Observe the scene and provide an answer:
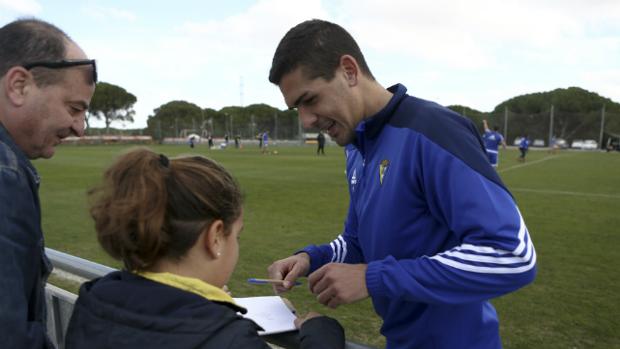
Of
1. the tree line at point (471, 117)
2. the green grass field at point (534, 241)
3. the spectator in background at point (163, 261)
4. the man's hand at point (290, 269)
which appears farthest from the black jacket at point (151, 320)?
the tree line at point (471, 117)

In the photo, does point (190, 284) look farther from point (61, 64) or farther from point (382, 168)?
point (61, 64)

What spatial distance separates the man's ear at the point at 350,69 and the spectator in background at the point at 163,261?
2.32 ft

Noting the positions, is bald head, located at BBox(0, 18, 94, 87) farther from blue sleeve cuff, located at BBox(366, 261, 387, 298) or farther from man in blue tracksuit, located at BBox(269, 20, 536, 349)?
blue sleeve cuff, located at BBox(366, 261, 387, 298)

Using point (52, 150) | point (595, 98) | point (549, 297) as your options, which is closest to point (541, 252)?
point (549, 297)

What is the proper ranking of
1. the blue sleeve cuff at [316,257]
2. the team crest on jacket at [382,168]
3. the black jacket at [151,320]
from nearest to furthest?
the black jacket at [151,320] → the team crest on jacket at [382,168] → the blue sleeve cuff at [316,257]

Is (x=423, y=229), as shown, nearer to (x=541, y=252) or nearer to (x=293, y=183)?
(x=541, y=252)

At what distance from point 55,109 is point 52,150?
190 mm

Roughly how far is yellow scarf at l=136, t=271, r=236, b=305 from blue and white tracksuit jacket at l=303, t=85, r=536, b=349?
481 mm

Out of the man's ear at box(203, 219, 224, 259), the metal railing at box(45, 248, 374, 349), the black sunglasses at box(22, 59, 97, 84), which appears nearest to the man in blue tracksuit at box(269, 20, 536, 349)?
the man's ear at box(203, 219, 224, 259)

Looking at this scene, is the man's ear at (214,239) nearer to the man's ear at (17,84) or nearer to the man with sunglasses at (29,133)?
the man with sunglasses at (29,133)

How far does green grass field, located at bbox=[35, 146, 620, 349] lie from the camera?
404 cm

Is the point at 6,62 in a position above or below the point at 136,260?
above

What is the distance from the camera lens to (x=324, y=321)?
1465 mm

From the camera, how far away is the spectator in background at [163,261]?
3.73 ft
